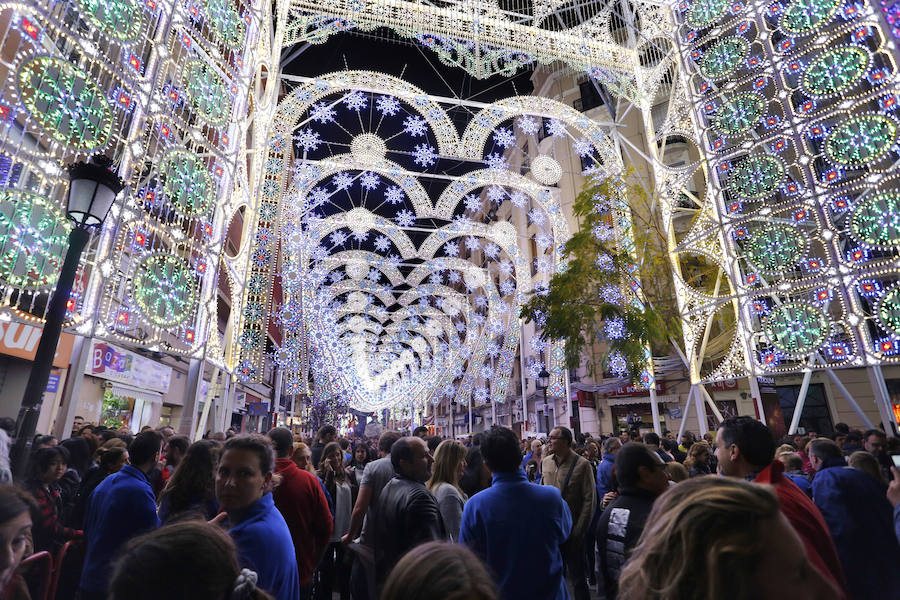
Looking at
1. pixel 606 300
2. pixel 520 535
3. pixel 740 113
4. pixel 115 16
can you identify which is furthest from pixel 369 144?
pixel 520 535

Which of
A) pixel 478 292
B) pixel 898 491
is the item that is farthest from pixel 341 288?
pixel 898 491

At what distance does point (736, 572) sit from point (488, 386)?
132 ft

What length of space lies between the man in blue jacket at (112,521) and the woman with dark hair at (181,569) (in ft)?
7.67

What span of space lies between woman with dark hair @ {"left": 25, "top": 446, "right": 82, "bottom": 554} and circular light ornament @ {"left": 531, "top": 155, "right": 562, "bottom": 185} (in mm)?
17142

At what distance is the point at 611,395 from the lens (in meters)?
23.5

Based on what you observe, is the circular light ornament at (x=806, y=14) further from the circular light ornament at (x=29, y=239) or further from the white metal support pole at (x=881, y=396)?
Answer: the circular light ornament at (x=29, y=239)

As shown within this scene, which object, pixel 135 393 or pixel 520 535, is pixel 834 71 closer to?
pixel 520 535

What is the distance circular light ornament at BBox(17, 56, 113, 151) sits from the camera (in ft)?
18.8

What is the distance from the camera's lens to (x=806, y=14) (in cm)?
1078

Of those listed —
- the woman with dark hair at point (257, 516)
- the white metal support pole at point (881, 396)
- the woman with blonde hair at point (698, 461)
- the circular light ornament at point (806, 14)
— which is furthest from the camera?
the circular light ornament at point (806, 14)

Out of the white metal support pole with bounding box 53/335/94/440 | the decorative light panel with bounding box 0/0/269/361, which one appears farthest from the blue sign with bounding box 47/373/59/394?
the white metal support pole with bounding box 53/335/94/440

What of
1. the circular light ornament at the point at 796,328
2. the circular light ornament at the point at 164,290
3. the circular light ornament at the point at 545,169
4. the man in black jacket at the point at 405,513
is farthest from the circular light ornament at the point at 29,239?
the circular light ornament at the point at 545,169

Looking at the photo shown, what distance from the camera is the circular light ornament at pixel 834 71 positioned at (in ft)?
33.1

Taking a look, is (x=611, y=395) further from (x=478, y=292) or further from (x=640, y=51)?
(x=478, y=292)
